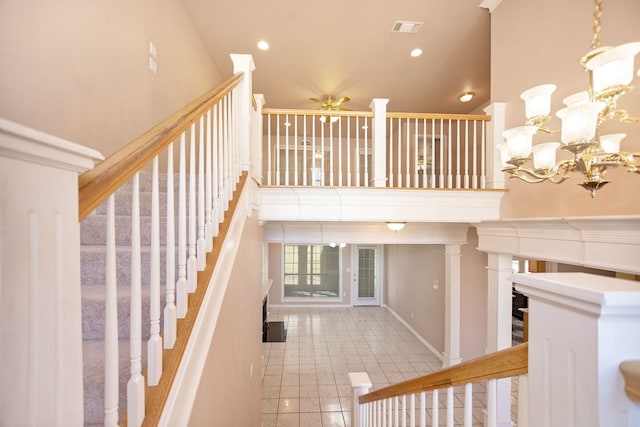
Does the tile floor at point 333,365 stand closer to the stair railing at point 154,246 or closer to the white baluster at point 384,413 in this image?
the white baluster at point 384,413

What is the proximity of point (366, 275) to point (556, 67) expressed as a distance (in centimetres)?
818

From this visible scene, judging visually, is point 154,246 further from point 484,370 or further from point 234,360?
point 234,360

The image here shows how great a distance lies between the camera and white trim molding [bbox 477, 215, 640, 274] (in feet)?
5.85

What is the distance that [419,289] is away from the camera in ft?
22.2

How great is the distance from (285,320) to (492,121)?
703 cm

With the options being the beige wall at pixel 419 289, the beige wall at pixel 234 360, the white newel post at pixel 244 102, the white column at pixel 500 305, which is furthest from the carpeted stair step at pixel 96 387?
the beige wall at pixel 419 289

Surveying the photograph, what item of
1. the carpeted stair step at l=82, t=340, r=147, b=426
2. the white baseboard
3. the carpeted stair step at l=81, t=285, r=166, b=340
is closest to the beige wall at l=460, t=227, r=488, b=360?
the white baseboard

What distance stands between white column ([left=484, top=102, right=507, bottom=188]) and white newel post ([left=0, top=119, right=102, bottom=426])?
3.60 meters

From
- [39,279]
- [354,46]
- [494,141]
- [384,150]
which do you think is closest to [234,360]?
[39,279]

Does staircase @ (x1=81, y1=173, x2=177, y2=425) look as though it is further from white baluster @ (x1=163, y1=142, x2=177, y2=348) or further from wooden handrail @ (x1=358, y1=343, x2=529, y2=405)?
wooden handrail @ (x1=358, y1=343, x2=529, y2=405)

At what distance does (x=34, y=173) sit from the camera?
0.51 m

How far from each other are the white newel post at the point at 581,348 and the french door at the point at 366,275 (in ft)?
30.6

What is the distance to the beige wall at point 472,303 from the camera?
15.7 feet

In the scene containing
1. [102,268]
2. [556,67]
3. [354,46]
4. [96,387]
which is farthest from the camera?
[354,46]
